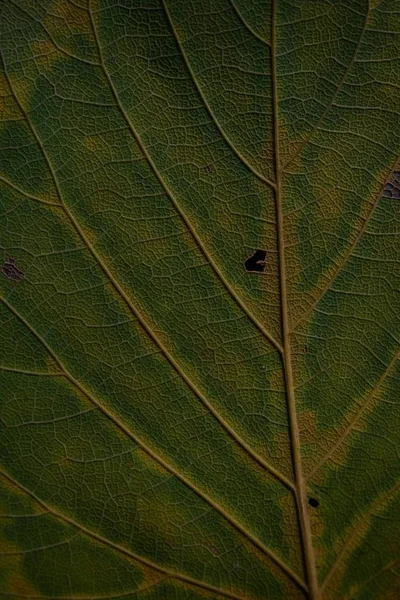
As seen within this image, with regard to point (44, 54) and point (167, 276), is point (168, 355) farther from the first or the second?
point (44, 54)

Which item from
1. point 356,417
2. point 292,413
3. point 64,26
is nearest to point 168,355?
point 292,413

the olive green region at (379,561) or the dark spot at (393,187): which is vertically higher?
the dark spot at (393,187)

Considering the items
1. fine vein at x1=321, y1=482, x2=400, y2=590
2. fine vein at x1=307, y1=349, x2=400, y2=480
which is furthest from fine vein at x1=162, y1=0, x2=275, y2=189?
fine vein at x1=321, y1=482, x2=400, y2=590

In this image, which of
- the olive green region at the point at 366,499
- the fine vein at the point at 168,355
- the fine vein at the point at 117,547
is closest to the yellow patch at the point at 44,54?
the fine vein at the point at 168,355

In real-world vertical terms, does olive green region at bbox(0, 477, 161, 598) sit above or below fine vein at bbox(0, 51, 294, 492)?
below

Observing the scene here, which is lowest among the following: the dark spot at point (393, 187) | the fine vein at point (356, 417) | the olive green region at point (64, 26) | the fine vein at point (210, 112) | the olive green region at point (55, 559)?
the olive green region at point (55, 559)

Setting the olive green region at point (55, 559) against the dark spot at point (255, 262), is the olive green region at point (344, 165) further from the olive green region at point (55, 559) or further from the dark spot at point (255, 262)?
the olive green region at point (55, 559)

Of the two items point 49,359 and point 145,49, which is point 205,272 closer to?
point 49,359

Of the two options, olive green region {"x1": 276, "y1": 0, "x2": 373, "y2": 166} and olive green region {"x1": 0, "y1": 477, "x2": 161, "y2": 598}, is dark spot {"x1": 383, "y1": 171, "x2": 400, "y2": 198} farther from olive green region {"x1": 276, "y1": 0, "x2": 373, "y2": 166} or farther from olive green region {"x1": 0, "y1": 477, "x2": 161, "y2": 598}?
olive green region {"x1": 0, "y1": 477, "x2": 161, "y2": 598}
